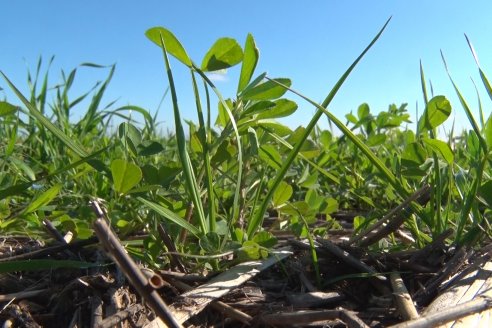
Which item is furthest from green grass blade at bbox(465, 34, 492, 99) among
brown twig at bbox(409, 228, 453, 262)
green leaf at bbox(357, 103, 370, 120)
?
green leaf at bbox(357, 103, 370, 120)

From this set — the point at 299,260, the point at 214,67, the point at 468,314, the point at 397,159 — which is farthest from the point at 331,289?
the point at 214,67

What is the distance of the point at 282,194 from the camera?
4.09 ft

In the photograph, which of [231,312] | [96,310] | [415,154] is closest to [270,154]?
[415,154]

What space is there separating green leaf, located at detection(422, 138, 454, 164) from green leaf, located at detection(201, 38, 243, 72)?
0.41 meters

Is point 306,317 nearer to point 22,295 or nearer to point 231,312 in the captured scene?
point 231,312

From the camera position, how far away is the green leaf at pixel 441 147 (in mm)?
1063

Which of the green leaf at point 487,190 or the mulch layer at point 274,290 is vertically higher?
the green leaf at point 487,190

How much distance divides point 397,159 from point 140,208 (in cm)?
61

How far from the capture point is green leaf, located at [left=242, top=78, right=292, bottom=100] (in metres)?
1.04

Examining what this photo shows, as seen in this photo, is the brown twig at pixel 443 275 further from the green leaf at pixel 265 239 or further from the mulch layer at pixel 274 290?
the green leaf at pixel 265 239

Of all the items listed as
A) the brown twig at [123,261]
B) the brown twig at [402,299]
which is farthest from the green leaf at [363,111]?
the brown twig at [123,261]

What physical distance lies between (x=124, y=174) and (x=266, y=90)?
316mm

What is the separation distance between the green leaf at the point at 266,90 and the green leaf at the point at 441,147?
0.30 meters

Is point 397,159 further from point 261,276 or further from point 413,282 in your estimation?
point 261,276
